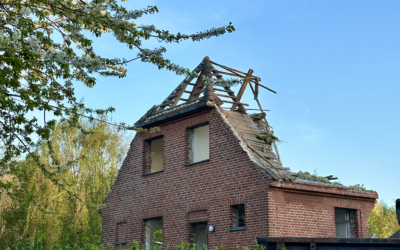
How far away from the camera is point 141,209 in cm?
1984

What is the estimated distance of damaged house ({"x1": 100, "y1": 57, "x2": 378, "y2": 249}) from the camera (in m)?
16.3

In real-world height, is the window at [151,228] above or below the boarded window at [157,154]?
below

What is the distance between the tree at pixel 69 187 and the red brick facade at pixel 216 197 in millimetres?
5779

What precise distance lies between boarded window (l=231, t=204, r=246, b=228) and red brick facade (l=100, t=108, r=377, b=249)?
0.61 ft

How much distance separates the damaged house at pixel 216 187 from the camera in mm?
16344

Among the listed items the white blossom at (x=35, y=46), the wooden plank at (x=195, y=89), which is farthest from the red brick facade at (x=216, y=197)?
the white blossom at (x=35, y=46)

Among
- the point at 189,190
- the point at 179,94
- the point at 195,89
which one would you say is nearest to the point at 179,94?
the point at 179,94

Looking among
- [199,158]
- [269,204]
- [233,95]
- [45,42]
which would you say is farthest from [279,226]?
[45,42]

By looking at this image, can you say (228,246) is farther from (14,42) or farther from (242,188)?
(14,42)

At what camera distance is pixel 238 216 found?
17031 millimetres

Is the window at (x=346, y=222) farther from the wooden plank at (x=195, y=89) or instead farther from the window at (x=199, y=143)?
the wooden plank at (x=195, y=89)

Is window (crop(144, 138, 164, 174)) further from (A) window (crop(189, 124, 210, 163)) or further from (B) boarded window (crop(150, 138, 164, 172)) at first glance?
(A) window (crop(189, 124, 210, 163))

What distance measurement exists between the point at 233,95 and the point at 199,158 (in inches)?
109

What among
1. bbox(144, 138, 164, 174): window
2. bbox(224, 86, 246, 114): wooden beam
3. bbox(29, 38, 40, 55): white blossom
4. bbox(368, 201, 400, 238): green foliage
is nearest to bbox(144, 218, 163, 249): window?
bbox(144, 138, 164, 174): window
